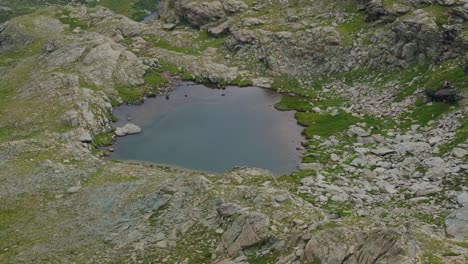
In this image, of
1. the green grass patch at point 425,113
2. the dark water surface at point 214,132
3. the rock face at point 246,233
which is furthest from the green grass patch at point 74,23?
the rock face at point 246,233

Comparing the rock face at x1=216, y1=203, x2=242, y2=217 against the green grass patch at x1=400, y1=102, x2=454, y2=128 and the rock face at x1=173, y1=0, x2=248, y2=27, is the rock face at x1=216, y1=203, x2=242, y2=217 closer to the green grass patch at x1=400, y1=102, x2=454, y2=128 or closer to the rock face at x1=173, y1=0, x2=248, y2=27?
the green grass patch at x1=400, y1=102, x2=454, y2=128

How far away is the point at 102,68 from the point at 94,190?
4276 centimetres

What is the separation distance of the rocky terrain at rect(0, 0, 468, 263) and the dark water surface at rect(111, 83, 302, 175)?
228 cm

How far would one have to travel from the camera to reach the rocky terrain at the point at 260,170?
93.0 ft

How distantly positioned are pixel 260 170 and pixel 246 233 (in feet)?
50.7

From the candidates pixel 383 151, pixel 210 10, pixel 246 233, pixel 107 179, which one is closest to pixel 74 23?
pixel 210 10

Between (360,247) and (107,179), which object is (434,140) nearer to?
(360,247)

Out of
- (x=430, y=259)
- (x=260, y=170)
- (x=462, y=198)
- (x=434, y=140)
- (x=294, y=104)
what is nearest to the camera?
(x=430, y=259)

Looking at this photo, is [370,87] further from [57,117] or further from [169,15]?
[169,15]

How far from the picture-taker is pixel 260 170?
4234cm

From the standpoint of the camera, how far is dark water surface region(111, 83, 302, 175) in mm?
53438

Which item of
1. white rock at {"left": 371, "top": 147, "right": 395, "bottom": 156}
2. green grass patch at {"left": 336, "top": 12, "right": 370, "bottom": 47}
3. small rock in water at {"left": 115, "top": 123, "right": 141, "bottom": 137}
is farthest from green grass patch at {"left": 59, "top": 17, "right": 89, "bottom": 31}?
white rock at {"left": 371, "top": 147, "right": 395, "bottom": 156}

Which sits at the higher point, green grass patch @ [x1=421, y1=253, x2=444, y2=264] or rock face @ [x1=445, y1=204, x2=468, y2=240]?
green grass patch @ [x1=421, y1=253, x2=444, y2=264]

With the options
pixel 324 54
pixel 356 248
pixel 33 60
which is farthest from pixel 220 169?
pixel 33 60
